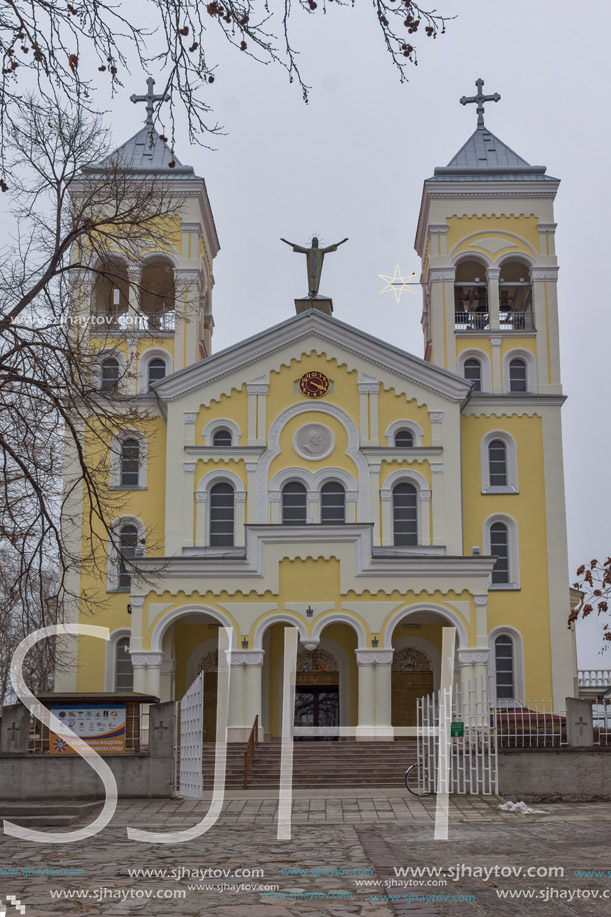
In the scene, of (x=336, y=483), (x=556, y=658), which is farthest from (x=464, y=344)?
(x=556, y=658)

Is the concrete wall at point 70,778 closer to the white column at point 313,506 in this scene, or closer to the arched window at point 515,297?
the white column at point 313,506

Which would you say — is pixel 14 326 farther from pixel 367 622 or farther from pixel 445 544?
pixel 445 544

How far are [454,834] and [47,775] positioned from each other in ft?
28.6

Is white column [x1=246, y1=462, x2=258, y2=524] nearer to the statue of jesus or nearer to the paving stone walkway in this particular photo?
the statue of jesus

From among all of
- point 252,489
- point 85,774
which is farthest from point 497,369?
point 85,774

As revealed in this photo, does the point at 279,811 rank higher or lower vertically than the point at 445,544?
lower

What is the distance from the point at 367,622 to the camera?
29266 mm

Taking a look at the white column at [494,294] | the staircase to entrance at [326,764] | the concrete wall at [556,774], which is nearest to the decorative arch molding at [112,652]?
the staircase to entrance at [326,764]

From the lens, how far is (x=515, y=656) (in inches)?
1308

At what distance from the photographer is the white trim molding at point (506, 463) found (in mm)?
34438

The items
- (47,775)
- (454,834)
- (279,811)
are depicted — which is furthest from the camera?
(47,775)

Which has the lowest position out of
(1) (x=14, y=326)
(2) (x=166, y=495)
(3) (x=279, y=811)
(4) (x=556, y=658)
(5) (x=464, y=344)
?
(3) (x=279, y=811)

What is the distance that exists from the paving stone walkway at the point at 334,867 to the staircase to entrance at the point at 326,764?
262 inches

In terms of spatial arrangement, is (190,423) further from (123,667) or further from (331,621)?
(331,621)
